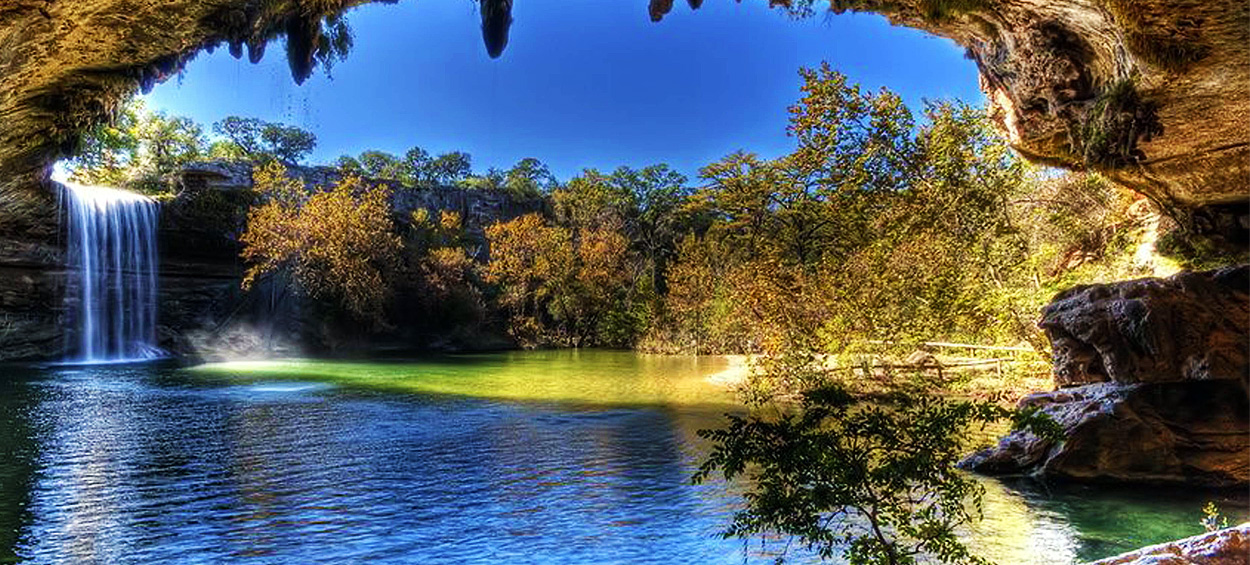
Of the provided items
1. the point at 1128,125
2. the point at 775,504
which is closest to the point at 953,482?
the point at 775,504

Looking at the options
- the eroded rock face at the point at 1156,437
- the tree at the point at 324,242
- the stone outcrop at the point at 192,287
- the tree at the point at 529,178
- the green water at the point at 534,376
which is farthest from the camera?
the tree at the point at 529,178

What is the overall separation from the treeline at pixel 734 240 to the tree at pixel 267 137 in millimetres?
205

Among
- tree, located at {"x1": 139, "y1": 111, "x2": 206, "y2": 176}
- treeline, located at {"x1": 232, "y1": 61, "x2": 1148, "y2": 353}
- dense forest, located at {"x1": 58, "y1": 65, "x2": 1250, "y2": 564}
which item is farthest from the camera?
tree, located at {"x1": 139, "y1": 111, "x2": 206, "y2": 176}

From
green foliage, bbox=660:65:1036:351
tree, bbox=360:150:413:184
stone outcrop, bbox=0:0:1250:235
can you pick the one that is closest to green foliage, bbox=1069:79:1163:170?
stone outcrop, bbox=0:0:1250:235

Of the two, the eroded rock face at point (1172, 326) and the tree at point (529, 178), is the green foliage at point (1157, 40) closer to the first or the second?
the eroded rock face at point (1172, 326)

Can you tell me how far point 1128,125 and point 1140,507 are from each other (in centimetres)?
411

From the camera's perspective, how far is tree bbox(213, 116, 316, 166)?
2272 inches

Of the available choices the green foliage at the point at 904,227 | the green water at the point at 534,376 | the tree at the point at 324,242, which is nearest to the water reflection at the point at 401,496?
the green water at the point at 534,376

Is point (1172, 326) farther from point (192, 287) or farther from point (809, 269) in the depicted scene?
point (192, 287)

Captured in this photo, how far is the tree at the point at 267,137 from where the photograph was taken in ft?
189

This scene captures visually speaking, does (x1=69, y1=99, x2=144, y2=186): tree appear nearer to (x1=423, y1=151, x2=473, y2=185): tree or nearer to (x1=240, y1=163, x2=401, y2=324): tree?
(x1=240, y1=163, x2=401, y2=324): tree

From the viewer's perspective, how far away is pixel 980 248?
1585 centimetres

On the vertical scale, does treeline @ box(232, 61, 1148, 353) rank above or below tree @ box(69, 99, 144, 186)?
below

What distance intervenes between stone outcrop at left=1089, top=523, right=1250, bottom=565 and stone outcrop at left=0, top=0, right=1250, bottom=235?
14.3 feet
